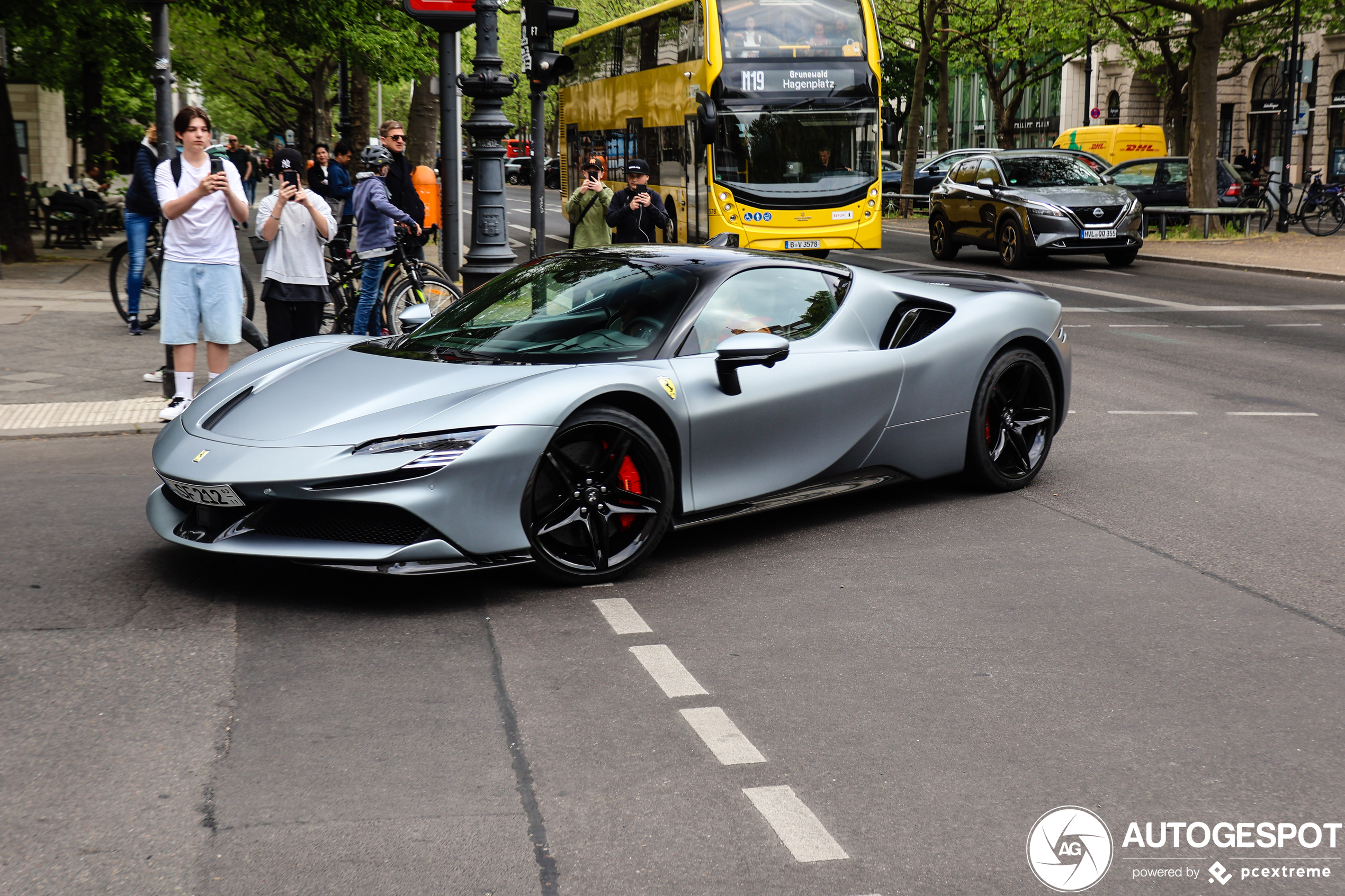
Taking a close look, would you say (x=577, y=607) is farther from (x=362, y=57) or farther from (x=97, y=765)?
(x=362, y=57)

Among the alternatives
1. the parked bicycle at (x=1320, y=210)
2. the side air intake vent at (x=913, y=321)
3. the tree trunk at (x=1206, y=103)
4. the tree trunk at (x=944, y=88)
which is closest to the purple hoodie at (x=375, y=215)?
the side air intake vent at (x=913, y=321)

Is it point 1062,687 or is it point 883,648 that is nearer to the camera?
point 1062,687

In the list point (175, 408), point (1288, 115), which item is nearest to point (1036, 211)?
point (1288, 115)

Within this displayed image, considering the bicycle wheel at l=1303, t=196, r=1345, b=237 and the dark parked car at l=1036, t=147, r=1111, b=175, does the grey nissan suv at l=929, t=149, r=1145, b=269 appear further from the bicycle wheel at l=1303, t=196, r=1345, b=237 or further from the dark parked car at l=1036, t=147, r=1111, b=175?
the bicycle wheel at l=1303, t=196, r=1345, b=237

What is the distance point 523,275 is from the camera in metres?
6.40

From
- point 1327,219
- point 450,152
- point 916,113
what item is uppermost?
point 916,113

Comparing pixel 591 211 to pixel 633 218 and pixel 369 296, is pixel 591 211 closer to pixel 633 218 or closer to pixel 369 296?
pixel 633 218

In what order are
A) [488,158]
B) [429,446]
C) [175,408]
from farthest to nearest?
1. [488,158]
2. [175,408]
3. [429,446]

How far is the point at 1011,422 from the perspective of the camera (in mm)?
7043

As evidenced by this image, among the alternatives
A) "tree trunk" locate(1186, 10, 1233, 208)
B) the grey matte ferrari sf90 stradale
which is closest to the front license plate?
the grey matte ferrari sf90 stradale

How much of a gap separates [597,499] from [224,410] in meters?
1.49

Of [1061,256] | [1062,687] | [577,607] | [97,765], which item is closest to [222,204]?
[577,607]

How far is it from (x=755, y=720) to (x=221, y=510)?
2136 mm

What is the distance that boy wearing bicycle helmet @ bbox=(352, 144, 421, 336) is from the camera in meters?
11.2
